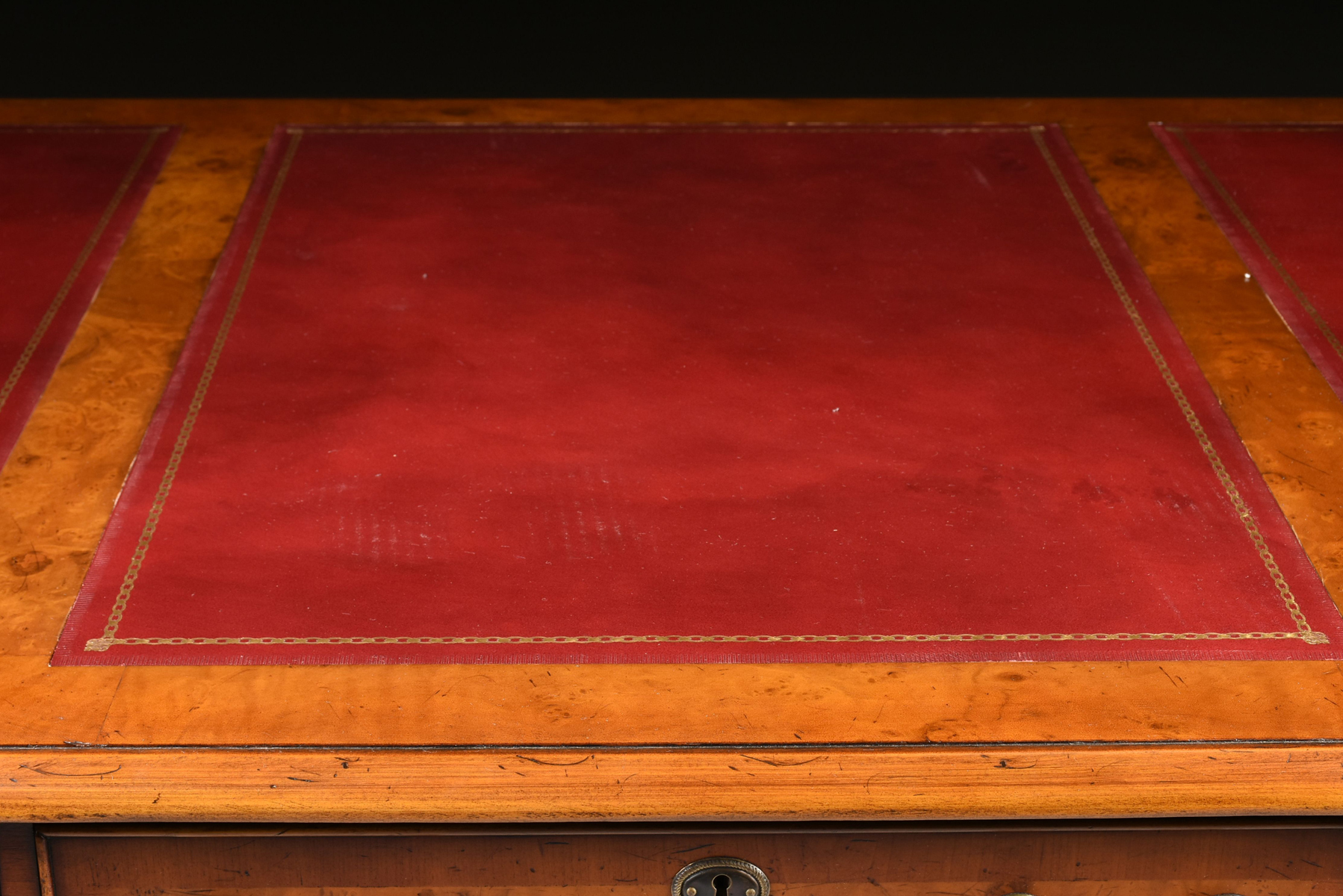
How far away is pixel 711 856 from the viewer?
198 centimetres

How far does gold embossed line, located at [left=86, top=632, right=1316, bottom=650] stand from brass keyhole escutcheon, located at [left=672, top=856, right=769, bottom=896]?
29 cm

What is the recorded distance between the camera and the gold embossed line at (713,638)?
2014 millimetres

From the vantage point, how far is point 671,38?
407 cm

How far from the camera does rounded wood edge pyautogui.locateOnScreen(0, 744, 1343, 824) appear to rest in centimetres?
183

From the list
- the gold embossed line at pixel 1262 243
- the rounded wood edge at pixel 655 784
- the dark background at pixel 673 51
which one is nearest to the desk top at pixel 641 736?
the rounded wood edge at pixel 655 784

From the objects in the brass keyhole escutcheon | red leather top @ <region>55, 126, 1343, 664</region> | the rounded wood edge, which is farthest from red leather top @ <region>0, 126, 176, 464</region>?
the brass keyhole escutcheon

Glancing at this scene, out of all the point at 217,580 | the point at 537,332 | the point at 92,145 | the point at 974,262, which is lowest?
the point at 217,580

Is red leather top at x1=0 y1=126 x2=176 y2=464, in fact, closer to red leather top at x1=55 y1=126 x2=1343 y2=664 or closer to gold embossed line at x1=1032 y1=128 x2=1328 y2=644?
red leather top at x1=55 y1=126 x2=1343 y2=664

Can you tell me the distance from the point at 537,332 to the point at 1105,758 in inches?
50.2

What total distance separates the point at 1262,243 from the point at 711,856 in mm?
1747

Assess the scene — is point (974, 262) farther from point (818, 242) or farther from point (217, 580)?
point (217, 580)

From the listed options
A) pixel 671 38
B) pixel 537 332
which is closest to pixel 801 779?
pixel 537 332

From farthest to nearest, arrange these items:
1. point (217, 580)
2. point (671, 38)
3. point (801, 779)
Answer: point (671, 38), point (217, 580), point (801, 779)

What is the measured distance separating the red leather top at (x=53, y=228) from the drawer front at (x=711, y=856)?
76 centimetres
